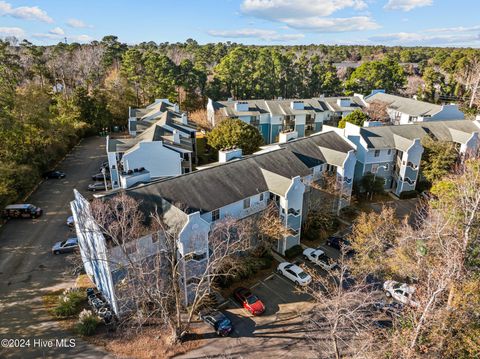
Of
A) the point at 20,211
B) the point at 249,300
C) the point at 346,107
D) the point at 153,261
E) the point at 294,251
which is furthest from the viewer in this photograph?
the point at 346,107

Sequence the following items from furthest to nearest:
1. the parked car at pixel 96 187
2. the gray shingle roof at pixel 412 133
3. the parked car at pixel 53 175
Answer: the parked car at pixel 53 175, the parked car at pixel 96 187, the gray shingle roof at pixel 412 133

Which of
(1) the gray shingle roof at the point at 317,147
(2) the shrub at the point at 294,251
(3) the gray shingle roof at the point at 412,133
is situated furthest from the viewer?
(3) the gray shingle roof at the point at 412,133

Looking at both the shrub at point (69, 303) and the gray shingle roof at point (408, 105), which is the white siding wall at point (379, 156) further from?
the shrub at point (69, 303)

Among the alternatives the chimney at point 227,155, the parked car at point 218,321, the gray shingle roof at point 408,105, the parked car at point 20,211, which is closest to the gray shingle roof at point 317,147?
the chimney at point 227,155

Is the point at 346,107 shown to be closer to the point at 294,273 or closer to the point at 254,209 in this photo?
the point at 254,209

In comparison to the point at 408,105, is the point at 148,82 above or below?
above

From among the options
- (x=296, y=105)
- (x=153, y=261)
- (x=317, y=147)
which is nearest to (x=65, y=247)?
(x=153, y=261)

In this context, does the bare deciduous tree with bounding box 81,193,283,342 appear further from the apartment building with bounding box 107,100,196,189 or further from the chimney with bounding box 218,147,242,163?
the apartment building with bounding box 107,100,196,189
